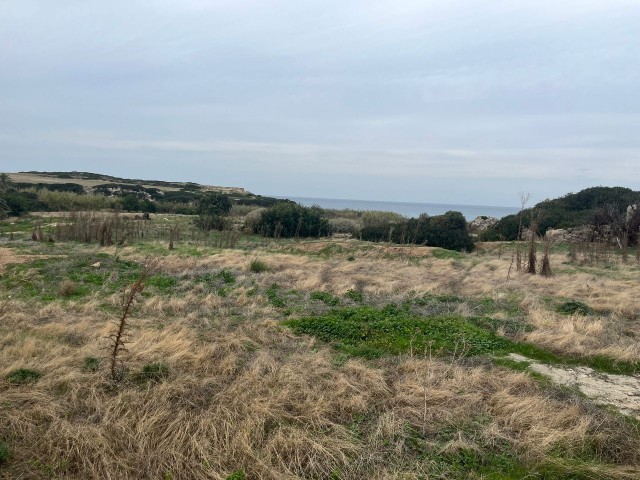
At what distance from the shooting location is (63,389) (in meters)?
5.20

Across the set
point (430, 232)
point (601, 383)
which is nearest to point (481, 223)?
point (430, 232)

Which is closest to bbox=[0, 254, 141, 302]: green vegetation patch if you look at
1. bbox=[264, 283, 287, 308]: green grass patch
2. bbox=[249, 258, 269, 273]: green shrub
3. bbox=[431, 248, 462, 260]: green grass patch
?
bbox=[249, 258, 269, 273]: green shrub

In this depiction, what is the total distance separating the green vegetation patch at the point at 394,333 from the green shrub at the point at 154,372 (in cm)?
263

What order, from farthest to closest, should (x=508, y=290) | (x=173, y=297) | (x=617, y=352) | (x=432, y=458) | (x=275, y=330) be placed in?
(x=508, y=290) → (x=173, y=297) → (x=275, y=330) → (x=617, y=352) → (x=432, y=458)

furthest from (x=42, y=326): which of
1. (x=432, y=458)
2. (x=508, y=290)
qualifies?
(x=508, y=290)

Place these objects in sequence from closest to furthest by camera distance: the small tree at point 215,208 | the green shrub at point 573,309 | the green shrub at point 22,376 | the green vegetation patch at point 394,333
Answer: the green shrub at point 22,376, the green vegetation patch at point 394,333, the green shrub at point 573,309, the small tree at point 215,208

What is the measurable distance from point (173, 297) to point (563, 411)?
7935mm

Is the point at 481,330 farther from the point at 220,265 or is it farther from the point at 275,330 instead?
the point at 220,265

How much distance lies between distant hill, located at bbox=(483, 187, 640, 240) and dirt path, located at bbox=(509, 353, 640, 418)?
22.9 m

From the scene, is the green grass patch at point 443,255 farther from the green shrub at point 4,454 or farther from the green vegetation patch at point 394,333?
the green shrub at point 4,454

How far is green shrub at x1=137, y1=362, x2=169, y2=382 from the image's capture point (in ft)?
18.2

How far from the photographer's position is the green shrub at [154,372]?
18.2 ft

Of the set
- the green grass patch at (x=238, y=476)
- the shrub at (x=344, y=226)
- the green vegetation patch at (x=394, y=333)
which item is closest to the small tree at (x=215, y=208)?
the shrub at (x=344, y=226)

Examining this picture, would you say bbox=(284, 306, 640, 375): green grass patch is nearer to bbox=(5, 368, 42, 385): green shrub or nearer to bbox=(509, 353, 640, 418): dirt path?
bbox=(509, 353, 640, 418): dirt path
